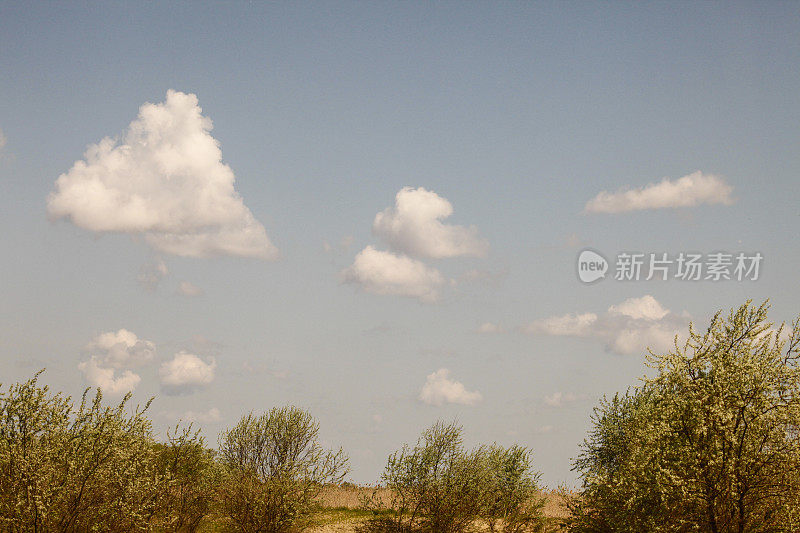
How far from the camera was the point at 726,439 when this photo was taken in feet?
72.3

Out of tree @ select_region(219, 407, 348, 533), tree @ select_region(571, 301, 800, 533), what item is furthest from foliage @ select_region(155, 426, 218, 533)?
tree @ select_region(571, 301, 800, 533)

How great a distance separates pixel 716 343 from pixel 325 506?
1437 inches

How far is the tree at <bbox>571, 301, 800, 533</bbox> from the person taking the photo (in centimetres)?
2191

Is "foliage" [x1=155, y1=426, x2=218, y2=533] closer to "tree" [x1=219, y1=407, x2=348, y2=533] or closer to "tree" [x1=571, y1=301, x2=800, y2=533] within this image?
"tree" [x1=219, y1=407, x2=348, y2=533]

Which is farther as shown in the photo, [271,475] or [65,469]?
[271,475]

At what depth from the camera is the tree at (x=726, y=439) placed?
21.9 meters

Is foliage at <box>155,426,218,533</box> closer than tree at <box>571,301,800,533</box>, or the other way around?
tree at <box>571,301,800,533</box>

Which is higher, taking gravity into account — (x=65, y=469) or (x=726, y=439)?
(x=726, y=439)

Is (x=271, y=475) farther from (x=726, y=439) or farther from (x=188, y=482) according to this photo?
(x=726, y=439)

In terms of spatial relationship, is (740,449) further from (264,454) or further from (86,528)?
(264,454)

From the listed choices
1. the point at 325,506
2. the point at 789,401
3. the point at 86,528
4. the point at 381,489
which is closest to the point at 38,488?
the point at 86,528

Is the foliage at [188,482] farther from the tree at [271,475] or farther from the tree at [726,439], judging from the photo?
the tree at [726,439]

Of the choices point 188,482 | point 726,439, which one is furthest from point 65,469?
point 726,439

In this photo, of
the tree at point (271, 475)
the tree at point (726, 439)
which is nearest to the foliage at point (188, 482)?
the tree at point (271, 475)
